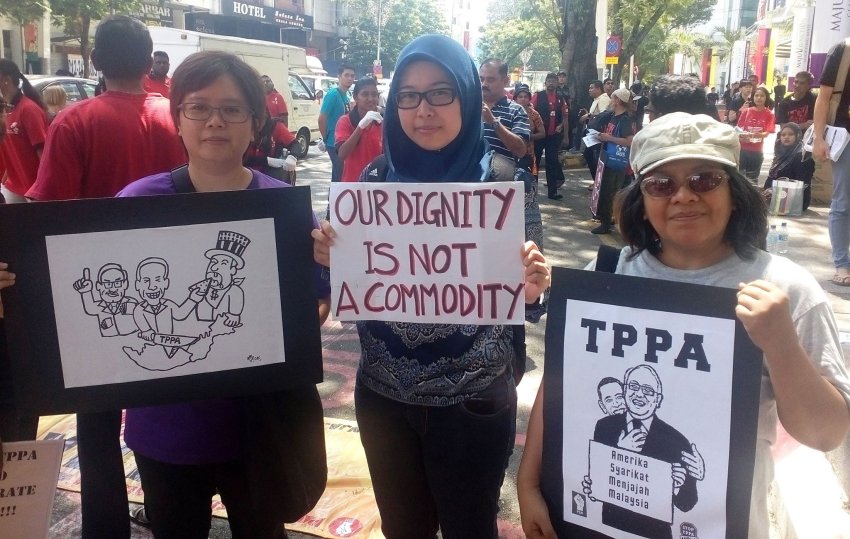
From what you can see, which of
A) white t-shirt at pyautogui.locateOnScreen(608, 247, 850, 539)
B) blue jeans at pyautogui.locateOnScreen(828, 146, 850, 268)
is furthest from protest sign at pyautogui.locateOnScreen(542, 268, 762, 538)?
blue jeans at pyautogui.locateOnScreen(828, 146, 850, 268)

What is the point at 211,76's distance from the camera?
185cm

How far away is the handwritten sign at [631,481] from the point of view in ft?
4.70

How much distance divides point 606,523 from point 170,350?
Answer: 1.15 metres

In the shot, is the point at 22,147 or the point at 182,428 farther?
the point at 22,147

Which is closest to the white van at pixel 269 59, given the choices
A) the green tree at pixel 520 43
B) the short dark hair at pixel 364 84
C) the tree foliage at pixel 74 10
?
the tree foliage at pixel 74 10

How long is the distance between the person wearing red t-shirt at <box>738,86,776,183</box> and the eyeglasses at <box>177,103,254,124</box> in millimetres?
10189

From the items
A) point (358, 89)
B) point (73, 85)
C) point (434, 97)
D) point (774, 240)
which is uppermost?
point (73, 85)

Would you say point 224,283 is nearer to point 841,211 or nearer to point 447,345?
point 447,345

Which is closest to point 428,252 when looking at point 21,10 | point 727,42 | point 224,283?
point 224,283

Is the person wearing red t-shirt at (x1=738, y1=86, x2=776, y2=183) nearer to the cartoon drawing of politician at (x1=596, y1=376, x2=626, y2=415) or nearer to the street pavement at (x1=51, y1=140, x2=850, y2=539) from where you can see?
the street pavement at (x1=51, y1=140, x2=850, y2=539)

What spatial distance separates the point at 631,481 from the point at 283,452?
92 cm

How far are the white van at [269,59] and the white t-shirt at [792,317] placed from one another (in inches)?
558

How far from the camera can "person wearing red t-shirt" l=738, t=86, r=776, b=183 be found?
1061 centimetres

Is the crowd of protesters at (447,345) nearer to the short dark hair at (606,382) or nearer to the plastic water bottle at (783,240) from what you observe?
the short dark hair at (606,382)
